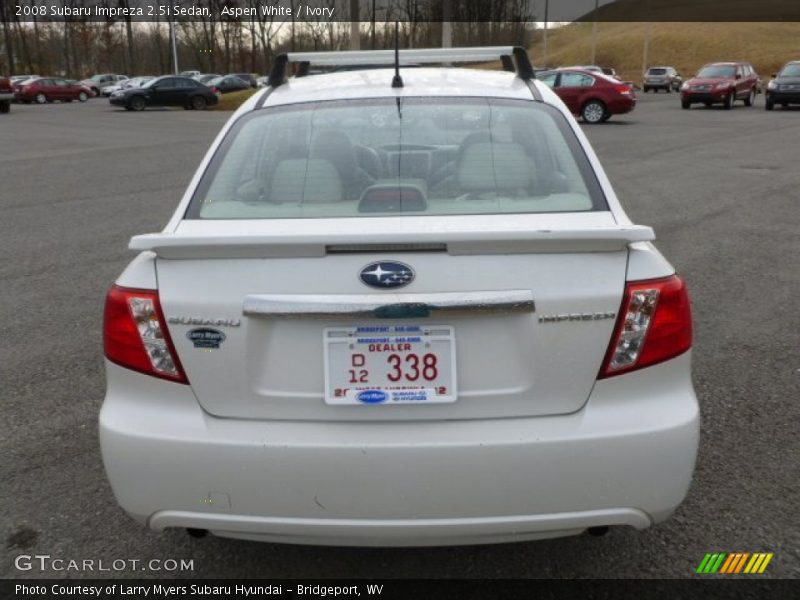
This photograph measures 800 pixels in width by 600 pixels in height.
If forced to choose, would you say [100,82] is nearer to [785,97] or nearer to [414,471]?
[785,97]

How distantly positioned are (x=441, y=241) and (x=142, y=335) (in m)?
0.89

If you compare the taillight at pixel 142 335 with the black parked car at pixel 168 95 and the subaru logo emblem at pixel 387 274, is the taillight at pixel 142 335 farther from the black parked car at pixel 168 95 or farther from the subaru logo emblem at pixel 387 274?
the black parked car at pixel 168 95

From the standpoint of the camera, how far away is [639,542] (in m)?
2.83

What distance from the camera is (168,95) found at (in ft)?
121

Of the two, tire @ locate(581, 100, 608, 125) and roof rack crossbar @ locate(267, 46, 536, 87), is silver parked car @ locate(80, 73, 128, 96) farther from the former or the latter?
roof rack crossbar @ locate(267, 46, 536, 87)

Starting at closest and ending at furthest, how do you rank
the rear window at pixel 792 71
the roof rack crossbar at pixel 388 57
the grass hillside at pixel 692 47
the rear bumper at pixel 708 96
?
1. the roof rack crossbar at pixel 388 57
2. the rear window at pixel 792 71
3. the rear bumper at pixel 708 96
4. the grass hillside at pixel 692 47

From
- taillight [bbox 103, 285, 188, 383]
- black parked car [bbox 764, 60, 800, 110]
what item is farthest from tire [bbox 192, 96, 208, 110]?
taillight [bbox 103, 285, 188, 383]

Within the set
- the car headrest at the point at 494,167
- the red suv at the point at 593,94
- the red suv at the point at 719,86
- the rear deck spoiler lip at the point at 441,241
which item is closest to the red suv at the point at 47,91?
the red suv at the point at 593,94

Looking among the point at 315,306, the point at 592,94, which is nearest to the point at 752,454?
the point at 315,306

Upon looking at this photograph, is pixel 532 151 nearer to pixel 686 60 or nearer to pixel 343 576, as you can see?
pixel 343 576

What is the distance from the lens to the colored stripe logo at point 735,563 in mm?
2666

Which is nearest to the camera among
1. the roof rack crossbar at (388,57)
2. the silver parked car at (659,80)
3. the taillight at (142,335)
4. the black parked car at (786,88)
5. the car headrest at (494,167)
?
the taillight at (142,335)

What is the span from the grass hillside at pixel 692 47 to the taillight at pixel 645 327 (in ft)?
237

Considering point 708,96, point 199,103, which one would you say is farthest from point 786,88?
point 199,103
